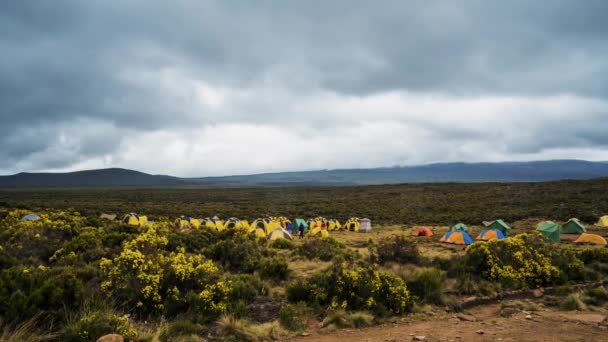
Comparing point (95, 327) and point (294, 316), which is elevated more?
point (95, 327)

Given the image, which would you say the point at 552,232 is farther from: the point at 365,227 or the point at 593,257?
the point at 365,227

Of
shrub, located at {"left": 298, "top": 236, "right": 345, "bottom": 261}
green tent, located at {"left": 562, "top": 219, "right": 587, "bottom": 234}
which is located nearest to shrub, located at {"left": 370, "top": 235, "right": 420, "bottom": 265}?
shrub, located at {"left": 298, "top": 236, "right": 345, "bottom": 261}

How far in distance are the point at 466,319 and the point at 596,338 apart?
7.33 feet

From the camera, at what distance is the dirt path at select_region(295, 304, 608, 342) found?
20.7 ft

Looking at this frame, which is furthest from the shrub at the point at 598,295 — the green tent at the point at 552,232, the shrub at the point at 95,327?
the green tent at the point at 552,232

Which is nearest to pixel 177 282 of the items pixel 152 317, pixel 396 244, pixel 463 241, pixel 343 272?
pixel 152 317

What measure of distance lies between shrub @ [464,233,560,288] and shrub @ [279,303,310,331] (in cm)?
592

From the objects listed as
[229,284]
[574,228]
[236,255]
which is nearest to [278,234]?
[236,255]

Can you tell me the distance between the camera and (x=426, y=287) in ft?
28.9

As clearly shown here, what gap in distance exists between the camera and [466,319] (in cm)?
747

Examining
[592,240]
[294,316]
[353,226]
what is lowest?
[353,226]

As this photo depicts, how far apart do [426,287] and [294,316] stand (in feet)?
12.9

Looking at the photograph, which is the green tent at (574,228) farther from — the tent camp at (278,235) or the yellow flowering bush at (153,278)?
the yellow flowering bush at (153,278)

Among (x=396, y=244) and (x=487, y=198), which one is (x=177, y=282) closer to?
(x=396, y=244)
